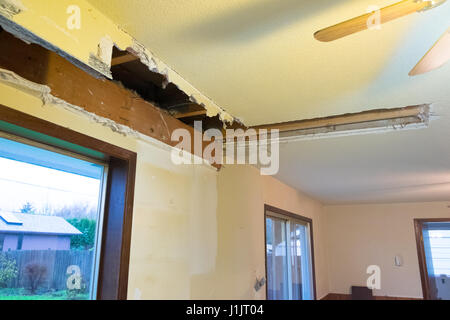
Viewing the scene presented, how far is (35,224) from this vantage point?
139cm

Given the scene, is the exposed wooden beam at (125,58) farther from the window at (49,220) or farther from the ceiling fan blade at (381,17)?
the ceiling fan blade at (381,17)

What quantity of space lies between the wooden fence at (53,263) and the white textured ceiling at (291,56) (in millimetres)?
992

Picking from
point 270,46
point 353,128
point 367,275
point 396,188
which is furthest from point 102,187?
point 367,275

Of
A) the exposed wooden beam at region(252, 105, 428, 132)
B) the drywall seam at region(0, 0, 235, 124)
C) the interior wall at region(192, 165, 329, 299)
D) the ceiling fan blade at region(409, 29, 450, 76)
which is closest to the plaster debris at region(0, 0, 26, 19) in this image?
the drywall seam at region(0, 0, 235, 124)

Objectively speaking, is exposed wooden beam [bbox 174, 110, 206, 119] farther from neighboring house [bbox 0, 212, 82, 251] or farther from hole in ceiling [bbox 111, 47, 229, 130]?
neighboring house [bbox 0, 212, 82, 251]

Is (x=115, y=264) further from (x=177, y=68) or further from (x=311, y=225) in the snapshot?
(x=311, y=225)

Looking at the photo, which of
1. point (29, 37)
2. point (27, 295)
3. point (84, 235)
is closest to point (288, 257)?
point (84, 235)

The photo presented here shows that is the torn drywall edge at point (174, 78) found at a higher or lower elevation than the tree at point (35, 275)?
higher

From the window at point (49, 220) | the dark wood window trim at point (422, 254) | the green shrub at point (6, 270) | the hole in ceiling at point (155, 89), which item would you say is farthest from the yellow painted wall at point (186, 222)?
the dark wood window trim at point (422, 254)

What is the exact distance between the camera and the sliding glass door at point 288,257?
3784mm

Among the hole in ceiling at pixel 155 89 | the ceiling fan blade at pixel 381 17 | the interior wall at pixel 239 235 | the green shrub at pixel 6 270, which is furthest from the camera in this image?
the interior wall at pixel 239 235

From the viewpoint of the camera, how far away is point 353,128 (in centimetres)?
223

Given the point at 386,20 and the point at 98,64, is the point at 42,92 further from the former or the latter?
the point at 386,20

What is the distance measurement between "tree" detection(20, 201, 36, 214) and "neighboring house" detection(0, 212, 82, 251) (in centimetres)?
2
